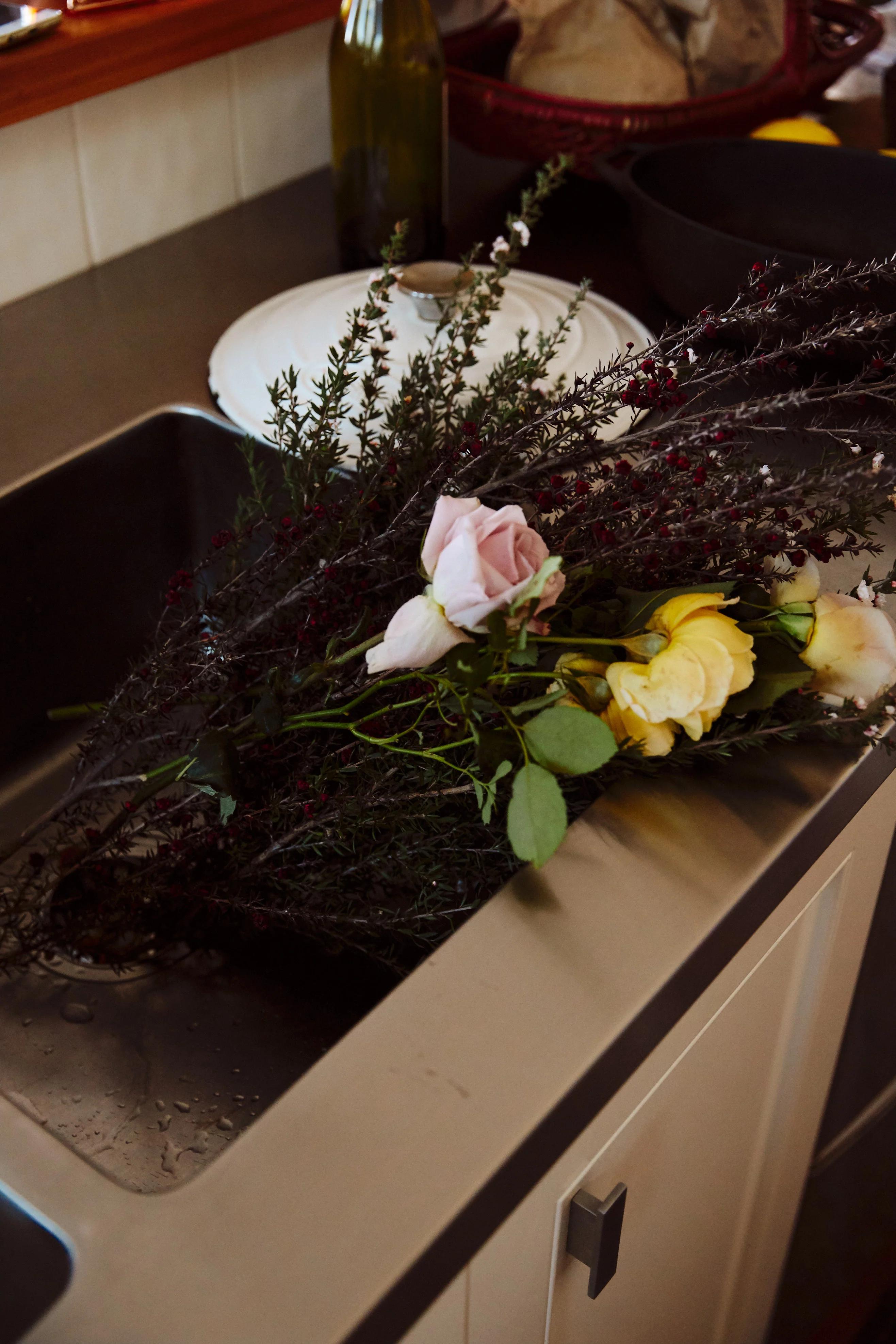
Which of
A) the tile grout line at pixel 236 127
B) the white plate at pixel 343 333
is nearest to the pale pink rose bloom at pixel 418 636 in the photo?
the white plate at pixel 343 333

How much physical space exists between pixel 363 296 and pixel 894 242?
1.44 feet

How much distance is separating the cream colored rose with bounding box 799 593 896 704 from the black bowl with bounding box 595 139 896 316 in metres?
0.46

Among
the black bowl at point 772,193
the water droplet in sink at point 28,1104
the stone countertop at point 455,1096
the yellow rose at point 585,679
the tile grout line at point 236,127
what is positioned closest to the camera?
the stone countertop at point 455,1096

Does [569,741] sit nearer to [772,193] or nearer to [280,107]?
[772,193]

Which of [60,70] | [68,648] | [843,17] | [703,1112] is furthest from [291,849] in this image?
[843,17]

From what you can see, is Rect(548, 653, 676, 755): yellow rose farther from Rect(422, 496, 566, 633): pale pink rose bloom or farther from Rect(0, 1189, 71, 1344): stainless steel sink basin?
Rect(0, 1189, 71, 1344): stainless steel sink basin

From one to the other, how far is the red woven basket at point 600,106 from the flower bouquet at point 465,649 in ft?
1.42

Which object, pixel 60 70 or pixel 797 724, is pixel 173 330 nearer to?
pixel 60 70

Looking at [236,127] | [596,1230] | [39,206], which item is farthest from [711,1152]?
[236,127]

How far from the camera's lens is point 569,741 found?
0.46 metres

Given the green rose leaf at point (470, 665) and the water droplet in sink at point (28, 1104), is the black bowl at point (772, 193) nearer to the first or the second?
the green rose leaf at point (470, 665)

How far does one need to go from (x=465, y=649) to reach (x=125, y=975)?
39cm

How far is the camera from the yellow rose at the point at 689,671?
48 cm

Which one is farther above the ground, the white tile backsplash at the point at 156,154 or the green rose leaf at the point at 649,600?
the white tile backsplash at the point at 156,154
